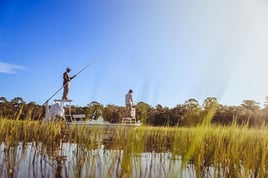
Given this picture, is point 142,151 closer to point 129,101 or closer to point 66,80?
point 66,80

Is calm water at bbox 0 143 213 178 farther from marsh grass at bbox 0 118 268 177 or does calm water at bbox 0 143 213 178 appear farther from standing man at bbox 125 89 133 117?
standing man at bbox 125 89 133 117

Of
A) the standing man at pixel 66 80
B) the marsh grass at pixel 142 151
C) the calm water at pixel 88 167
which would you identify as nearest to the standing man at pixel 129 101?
the standing man at pixel 66 80

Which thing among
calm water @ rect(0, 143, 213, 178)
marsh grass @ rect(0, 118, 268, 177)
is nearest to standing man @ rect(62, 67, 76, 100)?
marsh grass @ rect(0, 118, 268, 177)

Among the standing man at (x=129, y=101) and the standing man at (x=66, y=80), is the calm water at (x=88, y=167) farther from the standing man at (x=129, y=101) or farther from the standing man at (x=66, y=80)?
the standing man at (x=129, y=101)

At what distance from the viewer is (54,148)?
280 inches

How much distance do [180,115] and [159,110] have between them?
258 cm

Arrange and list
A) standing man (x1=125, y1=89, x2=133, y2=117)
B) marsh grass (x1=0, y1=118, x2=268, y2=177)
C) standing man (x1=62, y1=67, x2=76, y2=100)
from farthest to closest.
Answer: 1. standing man (x1=125, y1=89, x2=133, y2=117)
2. standing man (x1=62, y1=67, x2=76, y2=100)
3. marsh grass (x1=0, y1=118, x2=268, y2=177)

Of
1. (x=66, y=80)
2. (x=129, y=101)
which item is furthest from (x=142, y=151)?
(x=129, y=101)

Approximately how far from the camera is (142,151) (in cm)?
691

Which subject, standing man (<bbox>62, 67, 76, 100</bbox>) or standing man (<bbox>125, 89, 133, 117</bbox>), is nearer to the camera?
standing man (<bbox>62, 67, 76, 100</bbox>)

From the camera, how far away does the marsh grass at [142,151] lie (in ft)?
13.0

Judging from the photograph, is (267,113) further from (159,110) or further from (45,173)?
(45,173)

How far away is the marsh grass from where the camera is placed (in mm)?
3968

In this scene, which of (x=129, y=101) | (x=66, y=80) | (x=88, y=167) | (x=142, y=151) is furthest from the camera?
(x=129, y=101)
